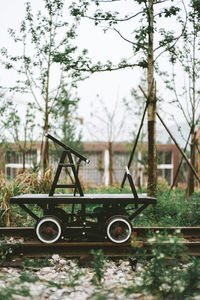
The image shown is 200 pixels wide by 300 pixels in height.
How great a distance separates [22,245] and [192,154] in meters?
9.83

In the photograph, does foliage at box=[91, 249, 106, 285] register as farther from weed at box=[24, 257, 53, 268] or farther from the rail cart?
the rail cart

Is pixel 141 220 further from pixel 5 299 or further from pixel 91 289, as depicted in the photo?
pixel 5 299

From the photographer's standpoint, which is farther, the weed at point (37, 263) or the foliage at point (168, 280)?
the weed at point (37, 263)

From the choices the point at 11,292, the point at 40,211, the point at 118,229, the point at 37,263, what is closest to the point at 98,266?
the point at 11,292

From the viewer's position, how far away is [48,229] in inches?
233

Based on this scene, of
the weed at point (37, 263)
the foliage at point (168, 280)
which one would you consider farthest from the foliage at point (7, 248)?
the foliage at point (168, 280)

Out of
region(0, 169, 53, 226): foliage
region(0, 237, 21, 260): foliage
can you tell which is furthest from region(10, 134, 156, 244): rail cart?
region(0, 169, 53, 226): foliage

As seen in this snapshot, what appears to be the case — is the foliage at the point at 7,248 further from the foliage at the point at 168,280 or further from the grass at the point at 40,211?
the foliage at the point at 168,280

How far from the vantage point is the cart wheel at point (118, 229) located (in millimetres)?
6000

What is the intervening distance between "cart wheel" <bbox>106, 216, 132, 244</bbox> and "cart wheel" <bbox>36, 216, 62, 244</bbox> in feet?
2.70

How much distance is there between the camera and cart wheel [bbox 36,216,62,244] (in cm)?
594

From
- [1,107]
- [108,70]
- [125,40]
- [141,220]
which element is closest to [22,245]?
[141,220]

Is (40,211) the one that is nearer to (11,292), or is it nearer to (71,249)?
(71,249)

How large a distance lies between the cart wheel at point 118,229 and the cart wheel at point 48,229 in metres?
0.82
